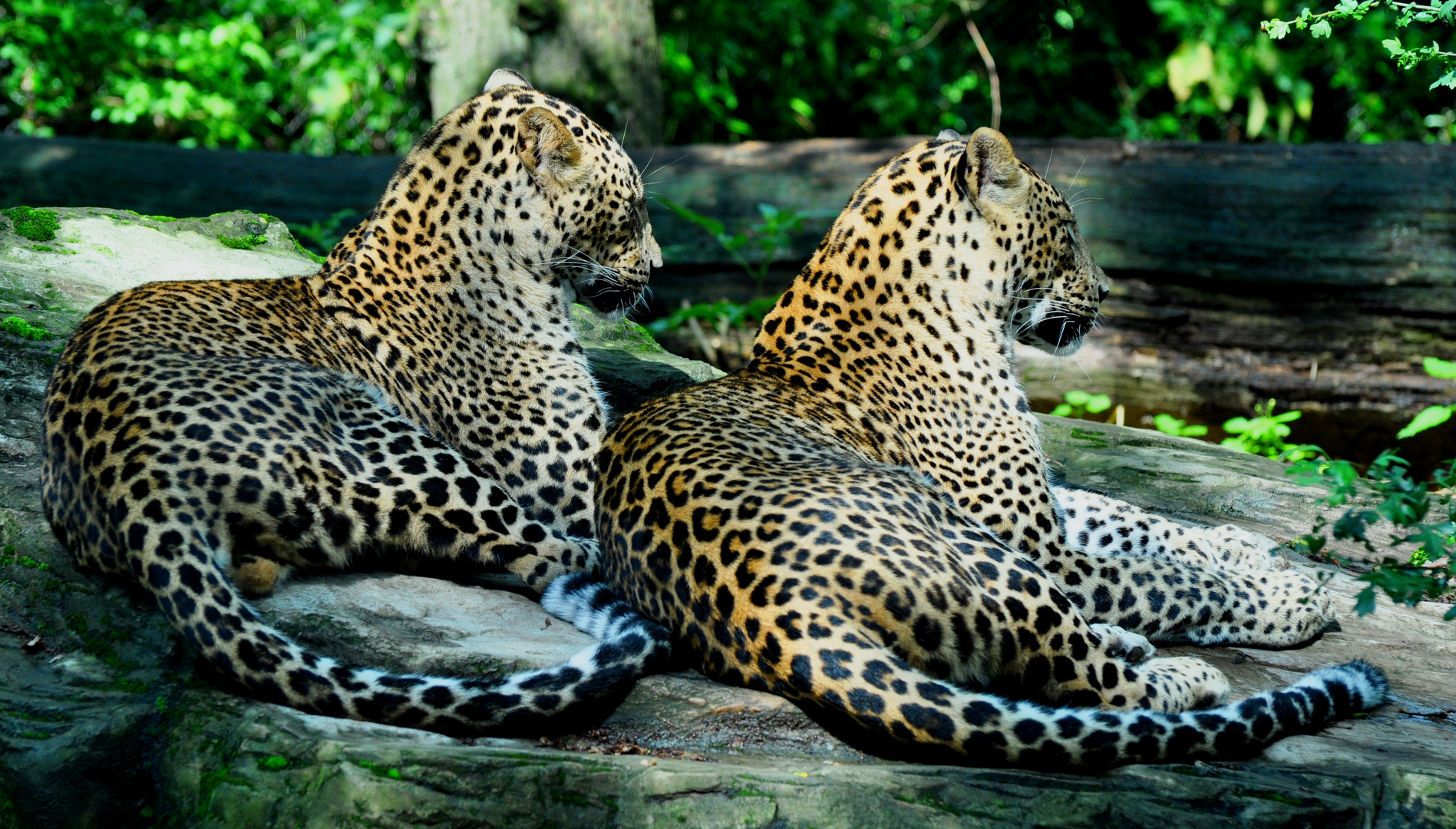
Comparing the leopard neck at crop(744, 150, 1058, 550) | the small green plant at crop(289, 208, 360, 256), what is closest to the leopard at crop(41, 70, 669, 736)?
the leopard neck at crop(744, 150, 1058, 550)

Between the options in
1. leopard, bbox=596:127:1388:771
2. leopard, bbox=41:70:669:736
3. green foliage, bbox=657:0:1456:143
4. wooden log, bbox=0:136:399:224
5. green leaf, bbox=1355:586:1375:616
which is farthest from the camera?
green foliage, bbox=657:0:1456:143

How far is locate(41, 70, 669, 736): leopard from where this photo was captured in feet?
14.2

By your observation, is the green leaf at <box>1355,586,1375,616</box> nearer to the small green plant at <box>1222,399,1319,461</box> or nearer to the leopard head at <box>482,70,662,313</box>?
the leopard head at <box>482,70,662,313</box>

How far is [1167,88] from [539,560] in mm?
18284

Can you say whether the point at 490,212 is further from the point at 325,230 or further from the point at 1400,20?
the point at 325,230

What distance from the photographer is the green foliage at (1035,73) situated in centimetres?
1869

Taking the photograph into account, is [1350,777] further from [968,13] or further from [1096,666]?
[968,13]

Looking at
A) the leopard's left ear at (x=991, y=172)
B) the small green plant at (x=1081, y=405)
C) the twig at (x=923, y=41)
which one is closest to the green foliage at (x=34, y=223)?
the leopard's left ear at (x=991, y=172)

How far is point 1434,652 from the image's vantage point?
5.67m

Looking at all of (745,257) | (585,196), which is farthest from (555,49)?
(585,196)

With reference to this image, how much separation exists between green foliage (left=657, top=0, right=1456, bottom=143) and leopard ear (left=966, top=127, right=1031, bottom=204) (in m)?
12.8

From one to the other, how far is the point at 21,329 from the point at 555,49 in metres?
7.98

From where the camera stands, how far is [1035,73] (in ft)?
69.6

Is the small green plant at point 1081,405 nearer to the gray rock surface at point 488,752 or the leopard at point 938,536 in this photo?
the leopard at point 938,536
